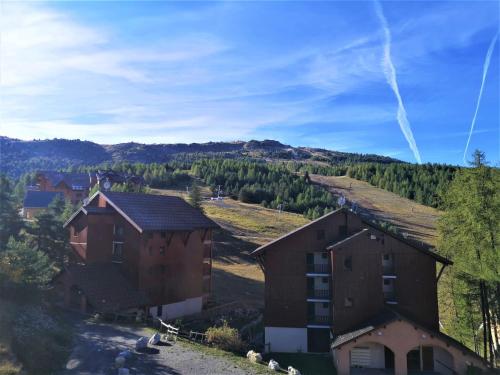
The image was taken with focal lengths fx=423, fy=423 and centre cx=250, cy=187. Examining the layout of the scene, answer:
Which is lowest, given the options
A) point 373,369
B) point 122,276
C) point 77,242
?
point 373,369

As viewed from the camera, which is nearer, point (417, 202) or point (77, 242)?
point (77, 242)

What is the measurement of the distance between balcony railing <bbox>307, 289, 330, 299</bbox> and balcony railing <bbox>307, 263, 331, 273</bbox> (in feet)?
5.13

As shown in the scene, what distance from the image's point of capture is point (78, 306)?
39.4m

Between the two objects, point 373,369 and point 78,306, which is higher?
point 78,306

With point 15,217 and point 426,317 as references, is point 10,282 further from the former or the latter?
point 426,317

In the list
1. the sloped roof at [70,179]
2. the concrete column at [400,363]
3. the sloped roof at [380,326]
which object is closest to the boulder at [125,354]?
the sloped roof at [380,326]

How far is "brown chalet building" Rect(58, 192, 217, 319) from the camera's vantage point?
38.9 m

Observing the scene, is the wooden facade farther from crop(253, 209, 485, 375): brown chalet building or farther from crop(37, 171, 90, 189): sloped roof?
crop(37, 171, 90, 189): sloped roof

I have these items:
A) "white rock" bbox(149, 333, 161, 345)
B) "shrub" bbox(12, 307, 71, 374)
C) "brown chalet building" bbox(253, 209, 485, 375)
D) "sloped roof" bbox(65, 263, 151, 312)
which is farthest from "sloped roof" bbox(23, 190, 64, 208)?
"brown chalet building" bbox(253, 209, 485, 375)

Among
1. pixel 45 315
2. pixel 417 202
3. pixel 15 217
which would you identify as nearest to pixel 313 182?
pixel 417 202

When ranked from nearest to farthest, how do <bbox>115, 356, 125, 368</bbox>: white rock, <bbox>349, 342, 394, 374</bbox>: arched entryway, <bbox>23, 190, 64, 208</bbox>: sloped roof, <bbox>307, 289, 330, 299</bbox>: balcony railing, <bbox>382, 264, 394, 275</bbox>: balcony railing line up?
<bbox>115, 356, 125, 368</bbox>: white rock
<bbox>349, 342, 394, 374</bbox>: arched entryway
<bbox>382, 264, 394, 275</bbox>: balcony railing
<bbox>307, 289, 330, 299</bbox>: balcony railing
<bbox>23, 190, 64, 208</bbox>: sloped roof

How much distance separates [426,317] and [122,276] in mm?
27485

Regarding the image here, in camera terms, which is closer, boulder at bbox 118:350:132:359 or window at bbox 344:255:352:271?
boulder at bbox 118:350:132:359

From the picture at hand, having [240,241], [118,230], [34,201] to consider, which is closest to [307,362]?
[118,230]
